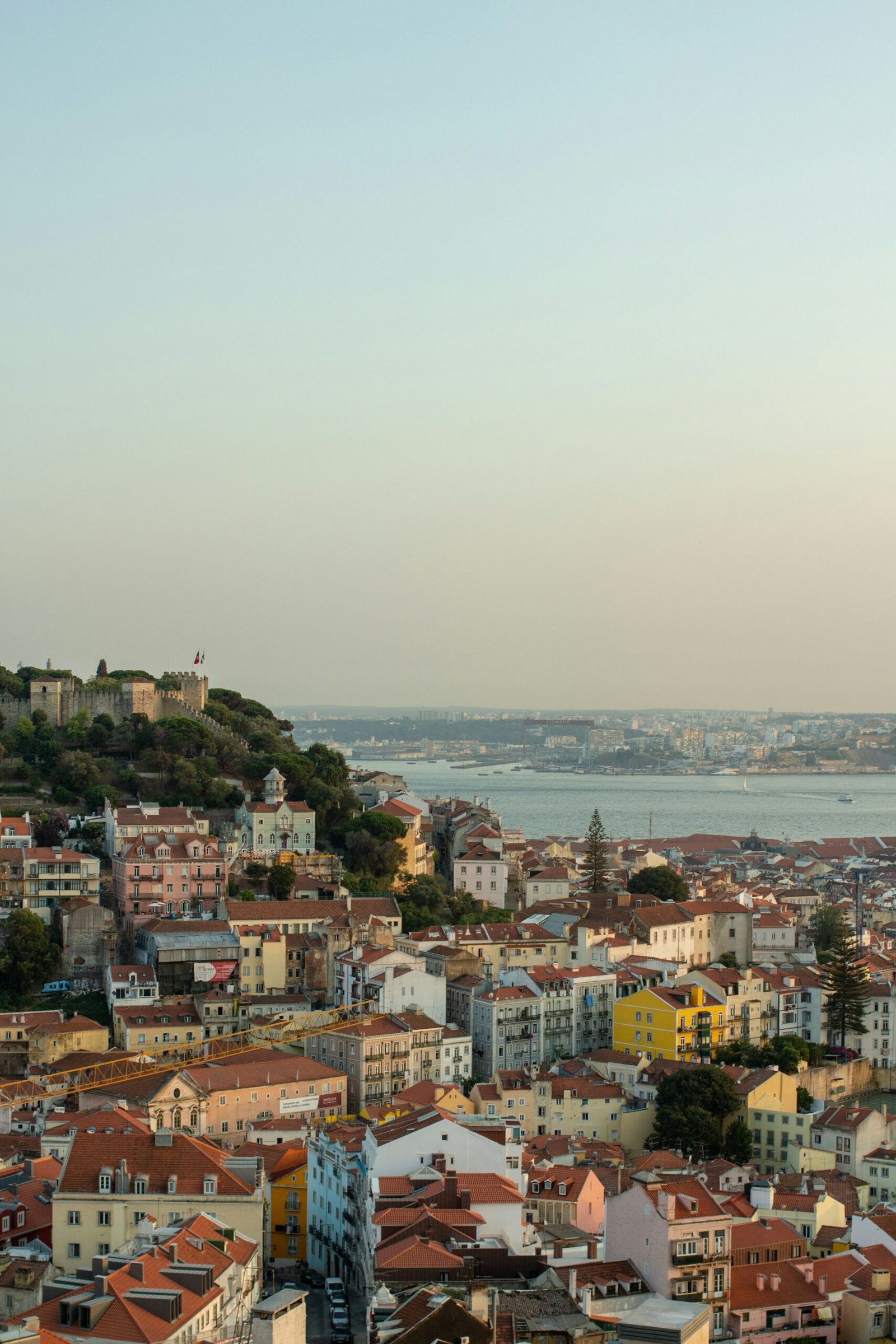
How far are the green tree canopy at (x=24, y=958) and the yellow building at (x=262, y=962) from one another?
265 cm

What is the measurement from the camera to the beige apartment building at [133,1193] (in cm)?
1395

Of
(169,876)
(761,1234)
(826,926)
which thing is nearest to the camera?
(761,1234)

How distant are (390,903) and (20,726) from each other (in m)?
9.76

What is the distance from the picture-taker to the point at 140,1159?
14.6 m

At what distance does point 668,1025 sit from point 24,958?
8.89 m

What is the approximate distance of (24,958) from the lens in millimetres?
23719

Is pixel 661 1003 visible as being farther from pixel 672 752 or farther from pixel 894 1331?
pixel 672 752

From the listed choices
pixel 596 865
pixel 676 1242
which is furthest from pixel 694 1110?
pixel 596 865

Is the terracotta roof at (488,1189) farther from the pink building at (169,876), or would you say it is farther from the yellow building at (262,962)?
the pink building at (169,876)

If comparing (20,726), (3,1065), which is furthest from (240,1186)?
(20,726)

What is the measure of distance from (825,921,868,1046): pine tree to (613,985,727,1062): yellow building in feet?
7.96

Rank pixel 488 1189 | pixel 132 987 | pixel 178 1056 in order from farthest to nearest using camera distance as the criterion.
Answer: pixel 132 987
pixel 178 1056
pixel 488 1189

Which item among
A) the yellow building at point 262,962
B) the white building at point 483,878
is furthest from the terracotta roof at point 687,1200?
the white building at point 483,878

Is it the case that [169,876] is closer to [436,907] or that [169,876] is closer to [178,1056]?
[178,1056]
